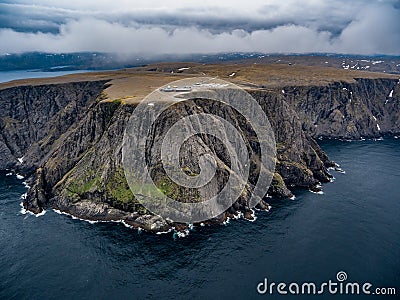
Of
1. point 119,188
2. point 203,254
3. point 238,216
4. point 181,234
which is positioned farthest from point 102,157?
point 203,254

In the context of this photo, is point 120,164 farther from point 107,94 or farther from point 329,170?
point 329,170

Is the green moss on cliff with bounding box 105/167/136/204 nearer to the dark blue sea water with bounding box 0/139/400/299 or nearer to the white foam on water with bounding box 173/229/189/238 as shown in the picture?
the dark blue sea water with bounding box 0/139/400/299

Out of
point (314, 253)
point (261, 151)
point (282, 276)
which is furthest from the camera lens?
point (261, 151)

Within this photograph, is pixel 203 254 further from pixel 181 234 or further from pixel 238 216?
pixel 238 216

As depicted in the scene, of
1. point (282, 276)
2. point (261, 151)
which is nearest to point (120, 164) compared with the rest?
point (261, 151)

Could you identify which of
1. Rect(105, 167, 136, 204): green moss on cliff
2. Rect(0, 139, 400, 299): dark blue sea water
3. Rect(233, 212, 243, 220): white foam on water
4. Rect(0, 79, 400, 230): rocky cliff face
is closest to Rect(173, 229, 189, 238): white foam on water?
Rect(0, 139, 400, 299): dark blue sea water

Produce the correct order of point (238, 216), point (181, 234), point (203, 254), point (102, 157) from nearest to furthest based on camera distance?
1. point (203, 254)
2. point (181, 234)
3. point (238, 216)
4. point (102, 157)

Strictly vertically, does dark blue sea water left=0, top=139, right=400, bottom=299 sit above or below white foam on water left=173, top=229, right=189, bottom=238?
below

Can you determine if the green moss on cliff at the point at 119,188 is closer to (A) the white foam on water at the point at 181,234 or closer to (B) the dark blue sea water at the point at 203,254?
(B) the dark blue sea water at the point at 203,254

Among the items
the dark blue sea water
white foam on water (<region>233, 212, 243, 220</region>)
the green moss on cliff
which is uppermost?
the green moss on cliff
